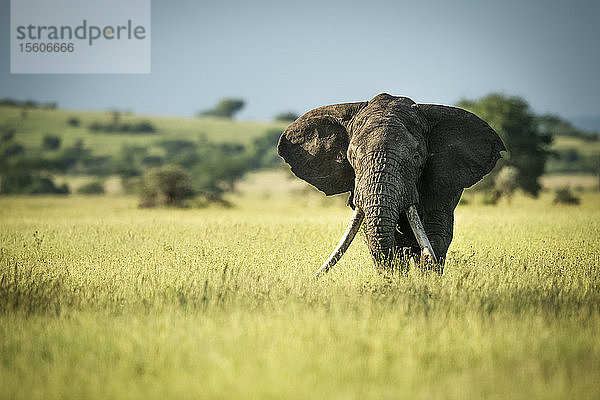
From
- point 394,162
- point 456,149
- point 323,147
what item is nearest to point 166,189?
point 323,147

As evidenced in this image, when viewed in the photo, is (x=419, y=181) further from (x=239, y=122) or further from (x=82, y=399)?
(x=239, y=122)

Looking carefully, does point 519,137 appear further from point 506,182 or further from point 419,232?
point 419,232

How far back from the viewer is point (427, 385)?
505 cm

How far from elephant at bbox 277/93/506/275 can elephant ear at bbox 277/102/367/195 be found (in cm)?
2

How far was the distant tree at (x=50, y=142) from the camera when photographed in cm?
8231

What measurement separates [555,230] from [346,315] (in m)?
11.6

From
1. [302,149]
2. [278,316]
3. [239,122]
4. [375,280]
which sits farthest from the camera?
[239,122]

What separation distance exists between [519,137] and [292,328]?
3735cm

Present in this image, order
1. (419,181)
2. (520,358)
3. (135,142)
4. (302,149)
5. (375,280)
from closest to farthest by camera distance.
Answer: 1. (520,358)
2. (375,280)
3. (419,181)
4. (302,149)
5. (135,142)

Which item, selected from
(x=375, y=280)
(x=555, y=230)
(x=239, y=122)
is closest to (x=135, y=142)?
(x=239, y=122)

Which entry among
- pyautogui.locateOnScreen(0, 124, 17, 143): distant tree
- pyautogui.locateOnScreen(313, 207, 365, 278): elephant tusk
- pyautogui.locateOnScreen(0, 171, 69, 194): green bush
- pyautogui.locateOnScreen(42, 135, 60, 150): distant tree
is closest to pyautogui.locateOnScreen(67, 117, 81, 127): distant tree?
pyautogui.locateOnScreen(0, 124, 17, 143): distant tree

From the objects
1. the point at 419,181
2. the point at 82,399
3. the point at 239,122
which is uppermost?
the point at 239,122

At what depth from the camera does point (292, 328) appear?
635 centimetres

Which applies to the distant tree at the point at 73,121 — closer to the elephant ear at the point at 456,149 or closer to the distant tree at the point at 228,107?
the distant tree at the point at 228,107
